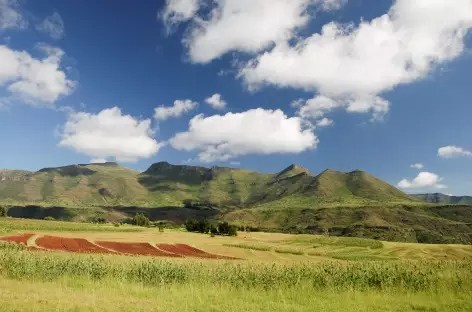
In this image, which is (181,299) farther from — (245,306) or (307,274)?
(307,274)

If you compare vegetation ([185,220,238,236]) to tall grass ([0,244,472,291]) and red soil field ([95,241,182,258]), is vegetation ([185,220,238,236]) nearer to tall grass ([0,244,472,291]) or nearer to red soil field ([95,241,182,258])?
red soil field ([95,241,182,258])

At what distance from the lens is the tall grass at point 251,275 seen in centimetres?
2300

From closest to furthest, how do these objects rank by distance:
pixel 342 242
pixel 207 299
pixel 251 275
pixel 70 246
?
pixel 207 299 → pixel 251 275 → pixel 70 246 → pixel 342 242

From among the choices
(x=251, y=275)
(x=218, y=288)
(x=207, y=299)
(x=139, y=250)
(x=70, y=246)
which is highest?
(x=251, y=275)

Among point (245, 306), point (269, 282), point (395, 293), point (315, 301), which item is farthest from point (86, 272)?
point (395, 293)

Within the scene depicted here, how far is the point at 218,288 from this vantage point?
22.7m

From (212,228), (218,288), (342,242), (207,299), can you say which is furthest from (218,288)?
(212,228)

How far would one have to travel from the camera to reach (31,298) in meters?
17.0

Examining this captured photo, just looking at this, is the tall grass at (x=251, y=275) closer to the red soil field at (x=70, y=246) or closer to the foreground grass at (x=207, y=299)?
the foreground grass at (x=207, y=299)

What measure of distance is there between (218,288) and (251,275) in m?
2.88

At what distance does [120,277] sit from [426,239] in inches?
7776

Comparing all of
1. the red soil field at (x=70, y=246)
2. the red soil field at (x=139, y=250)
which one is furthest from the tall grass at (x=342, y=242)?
the red soil field at (x=70, y=246)

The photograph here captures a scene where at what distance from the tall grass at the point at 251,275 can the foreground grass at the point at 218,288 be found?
5 centimetres

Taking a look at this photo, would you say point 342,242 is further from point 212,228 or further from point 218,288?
point 218,288
